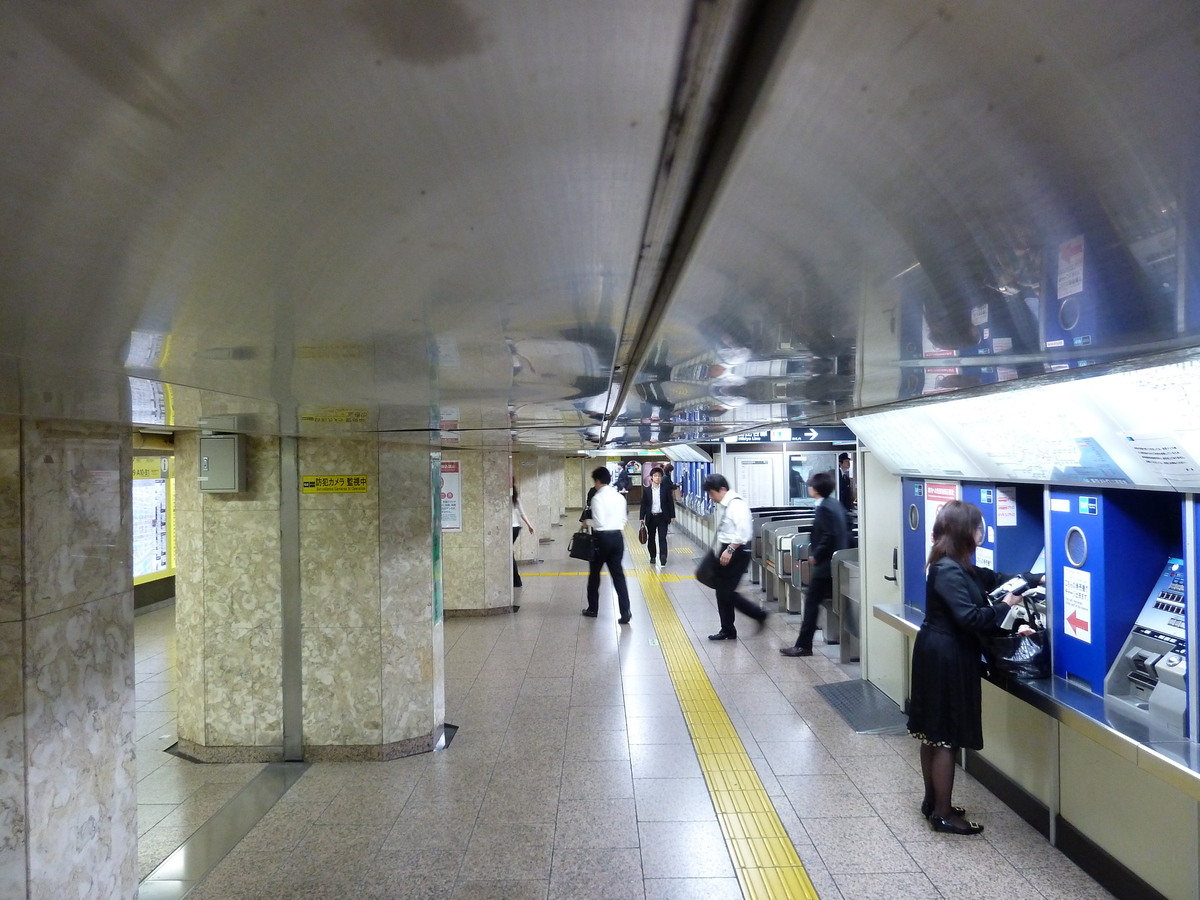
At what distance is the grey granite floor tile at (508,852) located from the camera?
3.16 metres

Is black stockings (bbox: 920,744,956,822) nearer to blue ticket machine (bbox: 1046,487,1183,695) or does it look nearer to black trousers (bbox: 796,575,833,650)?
blue ticket machine (bbox: 1046,487,1183,695)

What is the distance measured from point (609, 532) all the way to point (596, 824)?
4.67 metres

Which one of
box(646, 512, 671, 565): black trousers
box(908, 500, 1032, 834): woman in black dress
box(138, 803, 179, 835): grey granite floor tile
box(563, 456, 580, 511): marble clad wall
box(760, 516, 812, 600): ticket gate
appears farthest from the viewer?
box(563, 456, 580, 511): marble clad wall

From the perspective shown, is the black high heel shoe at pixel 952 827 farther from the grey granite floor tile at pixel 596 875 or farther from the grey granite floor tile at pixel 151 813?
the grey granite floor tile at pixel 151 813

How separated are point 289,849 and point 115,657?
1670 millimetres

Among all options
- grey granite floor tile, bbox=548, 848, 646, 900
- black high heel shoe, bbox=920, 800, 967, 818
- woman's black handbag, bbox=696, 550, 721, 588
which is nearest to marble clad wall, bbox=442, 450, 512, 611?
woman's black handbag, bbox=696, 550, 721, 588

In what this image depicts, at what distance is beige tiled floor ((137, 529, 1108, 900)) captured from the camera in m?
3.09

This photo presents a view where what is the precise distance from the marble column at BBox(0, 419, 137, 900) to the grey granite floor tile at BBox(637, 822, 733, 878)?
2.02m

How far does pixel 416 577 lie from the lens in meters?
4.64

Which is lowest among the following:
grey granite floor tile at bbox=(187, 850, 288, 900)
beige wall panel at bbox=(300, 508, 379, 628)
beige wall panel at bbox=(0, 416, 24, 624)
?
grey granite floor tile at bbox=(187, 850, 288, 900)

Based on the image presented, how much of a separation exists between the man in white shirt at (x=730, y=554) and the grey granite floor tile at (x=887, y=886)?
13.1ft

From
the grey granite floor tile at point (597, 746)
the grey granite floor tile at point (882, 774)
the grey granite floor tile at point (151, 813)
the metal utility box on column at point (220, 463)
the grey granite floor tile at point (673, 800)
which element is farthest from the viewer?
the grey granite floor tile at point (597, 746)

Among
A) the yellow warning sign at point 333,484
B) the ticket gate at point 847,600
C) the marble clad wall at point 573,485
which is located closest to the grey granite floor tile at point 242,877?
the yellow warning sign at point 333,484

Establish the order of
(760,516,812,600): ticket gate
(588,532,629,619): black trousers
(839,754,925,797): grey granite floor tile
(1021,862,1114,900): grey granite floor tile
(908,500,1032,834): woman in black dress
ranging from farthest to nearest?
(760,516,812,600): ticket gate → (588,532,629,619): black trousers → (839,754,925,797): grey granite floor tile → (908,500,1032,834): woman in black dress → (1021,862,1114,900): grey granite floor tile
